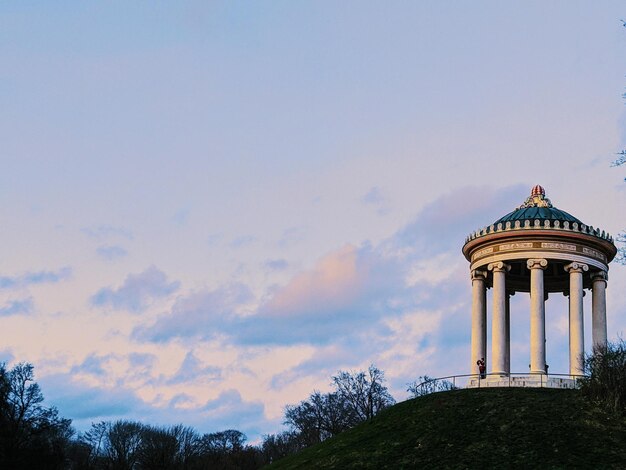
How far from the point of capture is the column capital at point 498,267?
48344 millimetres

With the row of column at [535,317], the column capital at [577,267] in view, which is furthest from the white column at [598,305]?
the column capital at [577,267]

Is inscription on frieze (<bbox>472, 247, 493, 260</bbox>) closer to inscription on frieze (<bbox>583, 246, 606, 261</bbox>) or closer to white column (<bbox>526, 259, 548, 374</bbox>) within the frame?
white column (<bbox>526, 259, 548, 374</bbox>)

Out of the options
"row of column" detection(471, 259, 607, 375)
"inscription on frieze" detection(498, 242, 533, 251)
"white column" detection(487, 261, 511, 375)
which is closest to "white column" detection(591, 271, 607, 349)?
"row of column" detection(471, 259, 607, 375)

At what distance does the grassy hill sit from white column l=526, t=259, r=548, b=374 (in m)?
3.41

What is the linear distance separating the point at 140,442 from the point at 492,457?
77377mm

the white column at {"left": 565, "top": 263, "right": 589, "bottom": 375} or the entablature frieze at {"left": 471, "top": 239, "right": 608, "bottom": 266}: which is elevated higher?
the entablature frieze at {"left": 471, "top": 239, "right": 608, "bottom": 266}

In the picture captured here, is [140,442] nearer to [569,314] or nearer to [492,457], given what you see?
[569,314]

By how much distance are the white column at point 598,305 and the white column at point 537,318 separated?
3.48 m

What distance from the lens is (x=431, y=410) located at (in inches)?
1640

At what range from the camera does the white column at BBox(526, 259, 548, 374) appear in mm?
46062

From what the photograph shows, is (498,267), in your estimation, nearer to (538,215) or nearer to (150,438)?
(538,215)

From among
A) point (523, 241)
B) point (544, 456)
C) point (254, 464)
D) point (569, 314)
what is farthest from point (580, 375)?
point (254, 464)

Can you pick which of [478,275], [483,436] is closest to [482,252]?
[478,275]

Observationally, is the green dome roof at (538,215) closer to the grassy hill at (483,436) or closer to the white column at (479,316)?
the white column at (479,316)
